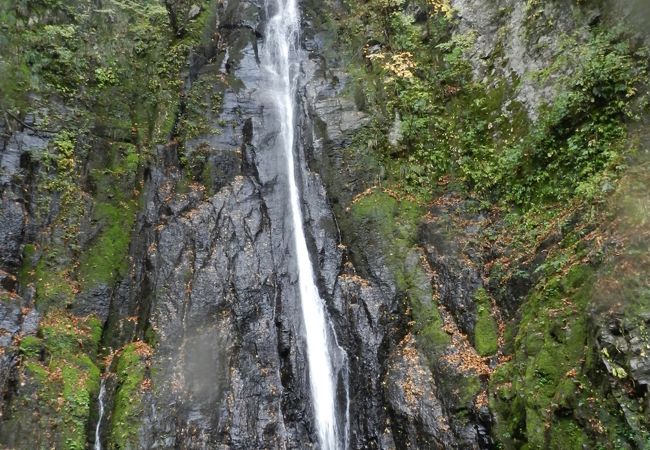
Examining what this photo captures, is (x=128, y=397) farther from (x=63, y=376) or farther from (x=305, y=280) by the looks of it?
(x=305, y=280)

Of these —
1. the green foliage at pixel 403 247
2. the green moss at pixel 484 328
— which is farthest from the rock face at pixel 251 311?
the green moss at pixel 484 328

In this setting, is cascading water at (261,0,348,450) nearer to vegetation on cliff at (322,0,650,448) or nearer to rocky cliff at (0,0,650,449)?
rocky cliff at (0,0,650,449)

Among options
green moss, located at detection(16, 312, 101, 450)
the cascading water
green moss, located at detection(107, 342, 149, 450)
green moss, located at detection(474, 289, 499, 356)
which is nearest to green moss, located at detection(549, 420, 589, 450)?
green moss, located at detection(474, 289, 499, 356)

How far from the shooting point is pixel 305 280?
11.5 meters

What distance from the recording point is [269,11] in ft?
62.5

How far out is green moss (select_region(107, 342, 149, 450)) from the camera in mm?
8773

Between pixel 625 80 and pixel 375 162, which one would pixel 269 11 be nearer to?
pixel 375 162

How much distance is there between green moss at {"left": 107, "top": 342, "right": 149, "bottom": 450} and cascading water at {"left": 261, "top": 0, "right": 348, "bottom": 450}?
3695 mm

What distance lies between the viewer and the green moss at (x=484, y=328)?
30.5 feet

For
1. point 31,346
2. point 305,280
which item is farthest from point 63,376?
point 305,280

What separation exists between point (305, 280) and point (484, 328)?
178 inches

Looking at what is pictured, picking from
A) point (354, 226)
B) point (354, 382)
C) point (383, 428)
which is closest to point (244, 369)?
point (354, 382)

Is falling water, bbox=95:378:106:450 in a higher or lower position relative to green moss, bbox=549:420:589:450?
higher

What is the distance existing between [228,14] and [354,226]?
11942 millimetres
